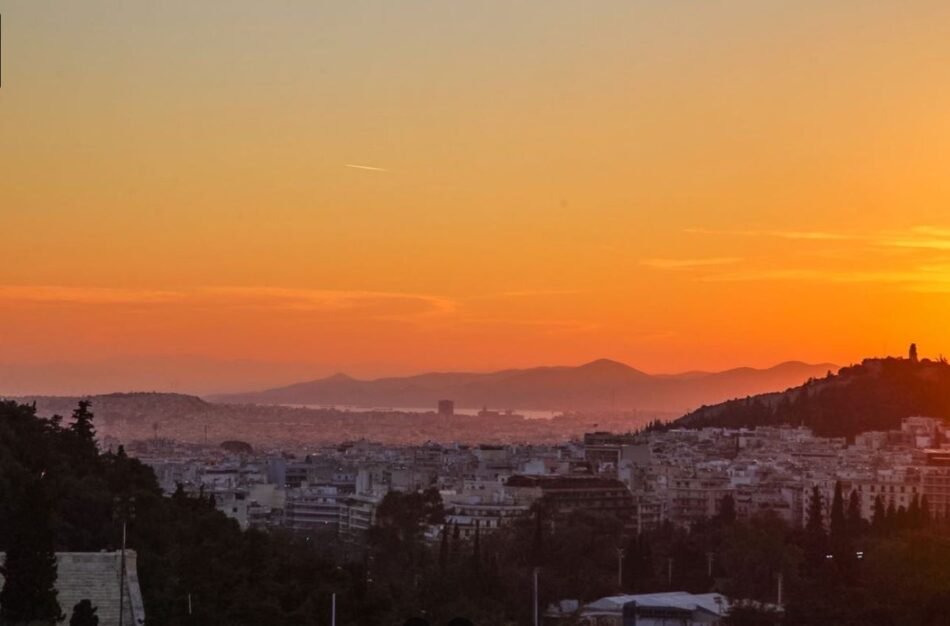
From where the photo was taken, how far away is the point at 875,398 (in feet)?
351

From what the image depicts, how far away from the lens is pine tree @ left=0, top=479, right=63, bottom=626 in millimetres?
21203

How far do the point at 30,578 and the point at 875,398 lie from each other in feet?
294

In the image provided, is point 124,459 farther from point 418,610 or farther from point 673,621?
point 673,621

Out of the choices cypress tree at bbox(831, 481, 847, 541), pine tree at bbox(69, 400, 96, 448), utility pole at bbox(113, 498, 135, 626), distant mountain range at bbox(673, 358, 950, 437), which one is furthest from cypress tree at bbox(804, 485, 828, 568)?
distant mountain range at bbox(673, 358, 950, 437)

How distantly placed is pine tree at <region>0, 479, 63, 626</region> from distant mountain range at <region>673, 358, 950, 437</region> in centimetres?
8703

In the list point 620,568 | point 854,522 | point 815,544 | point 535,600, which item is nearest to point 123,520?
point 535,600

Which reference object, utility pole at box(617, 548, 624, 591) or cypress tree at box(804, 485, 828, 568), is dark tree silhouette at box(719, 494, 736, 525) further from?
utility pole at box(617, 548, 624, 591)

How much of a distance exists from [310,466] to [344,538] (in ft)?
110

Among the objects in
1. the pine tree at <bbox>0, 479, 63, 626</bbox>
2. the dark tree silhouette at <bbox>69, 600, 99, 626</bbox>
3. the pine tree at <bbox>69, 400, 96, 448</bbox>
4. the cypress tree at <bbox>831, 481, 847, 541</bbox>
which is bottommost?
the dark tree silhouette at <bbox>69, 600, 99, 626</bbox>

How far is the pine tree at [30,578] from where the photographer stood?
2120cm

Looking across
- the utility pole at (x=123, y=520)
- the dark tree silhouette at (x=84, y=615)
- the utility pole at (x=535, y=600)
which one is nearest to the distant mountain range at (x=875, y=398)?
the utility pole at (x=535, y=600)

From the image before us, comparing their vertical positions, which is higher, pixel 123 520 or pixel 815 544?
pixel 123 520

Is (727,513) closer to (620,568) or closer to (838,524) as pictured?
(838,524)

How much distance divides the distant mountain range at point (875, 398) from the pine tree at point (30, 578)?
3426 inches
